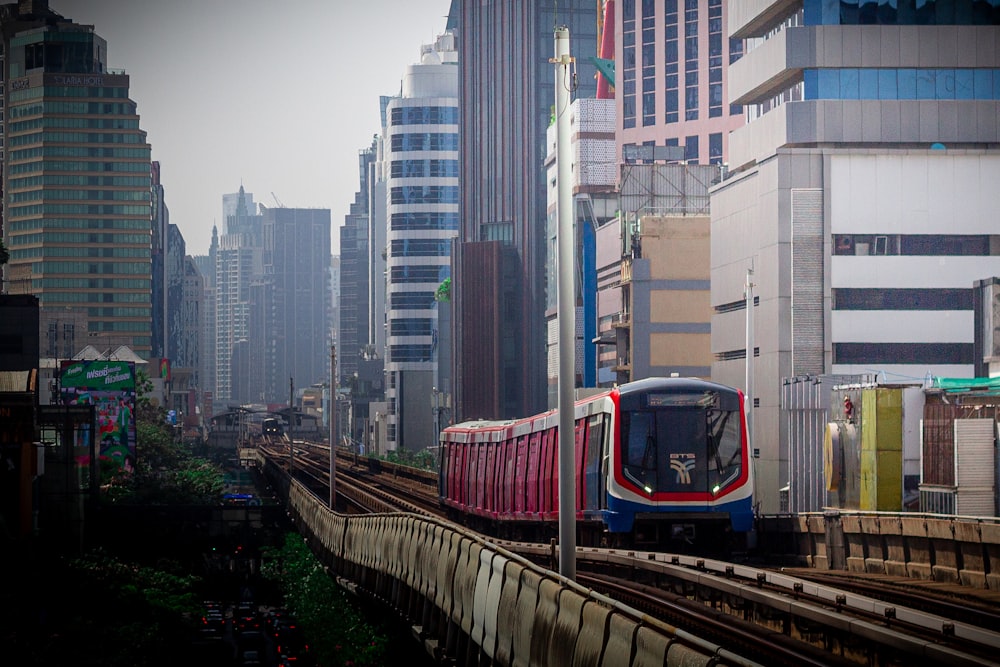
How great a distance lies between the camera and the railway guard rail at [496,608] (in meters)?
12.9

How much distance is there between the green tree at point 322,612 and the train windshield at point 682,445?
31.8ft

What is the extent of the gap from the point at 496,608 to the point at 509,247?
175774 millimetres

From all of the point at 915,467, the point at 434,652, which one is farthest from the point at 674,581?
the point at 915,467

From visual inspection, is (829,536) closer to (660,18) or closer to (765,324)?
(765,324)

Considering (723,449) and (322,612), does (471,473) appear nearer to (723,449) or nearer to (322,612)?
(322,612)

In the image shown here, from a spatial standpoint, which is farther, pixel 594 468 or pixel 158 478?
pixel 158 478

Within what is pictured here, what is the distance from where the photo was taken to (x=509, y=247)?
19462 cm

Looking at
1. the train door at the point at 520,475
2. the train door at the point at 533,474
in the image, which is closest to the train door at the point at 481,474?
the train door at the point at 520,475

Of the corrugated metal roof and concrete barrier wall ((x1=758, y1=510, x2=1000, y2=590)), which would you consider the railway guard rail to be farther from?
the corrugated metal roof

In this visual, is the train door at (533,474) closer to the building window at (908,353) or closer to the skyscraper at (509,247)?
the building window at (908,353)

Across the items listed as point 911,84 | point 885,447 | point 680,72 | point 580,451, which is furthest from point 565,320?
point 680,72

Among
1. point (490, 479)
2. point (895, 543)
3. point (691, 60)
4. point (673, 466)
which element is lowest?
point (895, 543)

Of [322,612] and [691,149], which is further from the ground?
[691,149]

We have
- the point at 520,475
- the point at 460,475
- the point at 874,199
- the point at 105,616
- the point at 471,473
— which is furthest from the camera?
the point at 874,199
